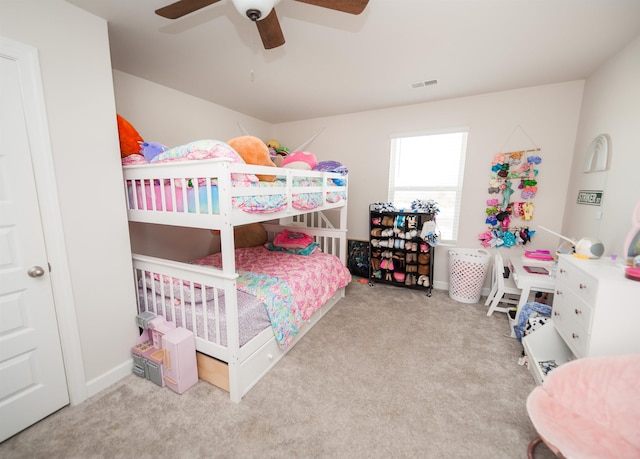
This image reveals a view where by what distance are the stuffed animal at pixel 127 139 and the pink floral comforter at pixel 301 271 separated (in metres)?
1.23

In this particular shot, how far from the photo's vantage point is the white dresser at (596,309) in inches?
53.1

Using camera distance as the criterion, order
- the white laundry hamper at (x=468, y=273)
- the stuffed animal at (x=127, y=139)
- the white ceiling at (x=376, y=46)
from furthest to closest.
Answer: the white laundry hamper at (x=468, y=273), the stuffed animal at (x=127, y=139), the white ceiling at (x=376, y=46)

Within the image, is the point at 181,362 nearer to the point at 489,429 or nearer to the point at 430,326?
the point at 489,429

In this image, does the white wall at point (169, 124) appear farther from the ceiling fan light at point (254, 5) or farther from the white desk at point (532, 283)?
the white desk at point (532, 283)

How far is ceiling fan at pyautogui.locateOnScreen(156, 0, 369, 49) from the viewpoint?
1193 mm

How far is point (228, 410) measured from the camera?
1.65 meters

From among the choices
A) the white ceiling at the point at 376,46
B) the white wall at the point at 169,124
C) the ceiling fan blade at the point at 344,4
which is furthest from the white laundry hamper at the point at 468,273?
the white wall at the point at 169,124

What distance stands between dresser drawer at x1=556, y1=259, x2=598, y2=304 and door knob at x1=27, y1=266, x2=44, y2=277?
10.1 feet

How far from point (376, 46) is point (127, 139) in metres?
1.98

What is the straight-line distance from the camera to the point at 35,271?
150cm

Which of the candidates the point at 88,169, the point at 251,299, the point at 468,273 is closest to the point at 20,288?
the point at 88,169

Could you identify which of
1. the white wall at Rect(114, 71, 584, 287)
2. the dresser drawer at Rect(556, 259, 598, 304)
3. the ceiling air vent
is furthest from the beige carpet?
the ceiling air vent

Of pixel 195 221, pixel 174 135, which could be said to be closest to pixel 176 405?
pixel 195 221

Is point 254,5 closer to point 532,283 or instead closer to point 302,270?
point 302,270
